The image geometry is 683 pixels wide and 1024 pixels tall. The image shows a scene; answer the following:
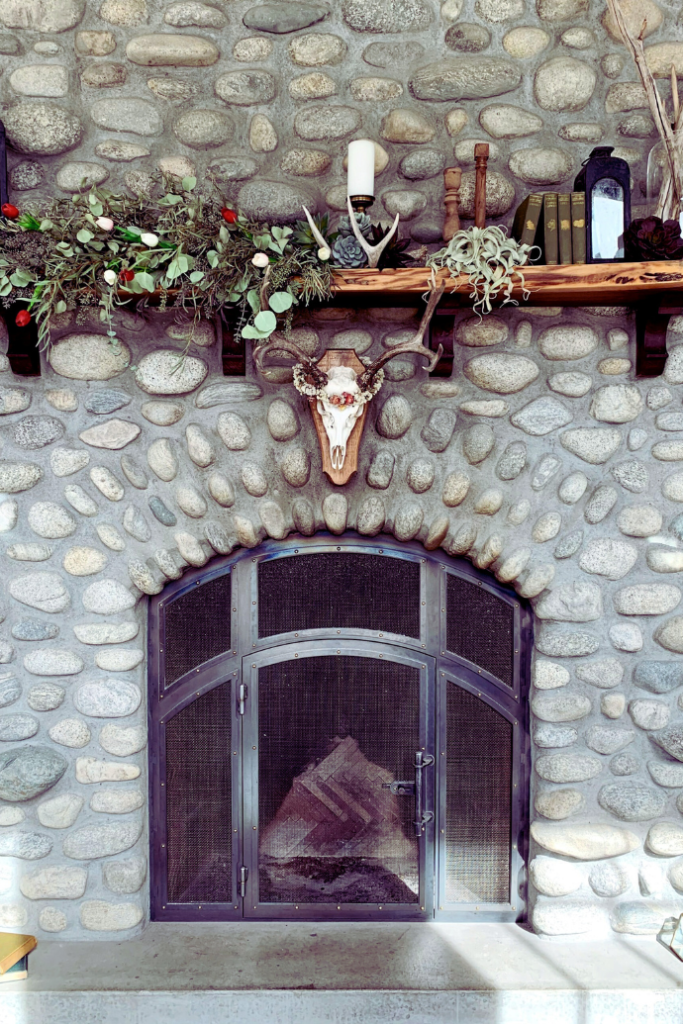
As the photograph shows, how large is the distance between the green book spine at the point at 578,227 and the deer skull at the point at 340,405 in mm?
837

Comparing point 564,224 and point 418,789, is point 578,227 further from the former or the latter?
point 418,789

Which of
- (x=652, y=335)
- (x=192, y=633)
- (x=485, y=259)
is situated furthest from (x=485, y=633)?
(x=485, y=259)

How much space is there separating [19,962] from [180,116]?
116 inches

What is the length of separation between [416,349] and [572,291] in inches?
21.6

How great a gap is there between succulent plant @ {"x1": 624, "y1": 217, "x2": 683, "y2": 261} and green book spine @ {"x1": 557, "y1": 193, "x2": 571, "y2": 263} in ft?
0.62

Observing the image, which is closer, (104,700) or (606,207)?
(606,207)

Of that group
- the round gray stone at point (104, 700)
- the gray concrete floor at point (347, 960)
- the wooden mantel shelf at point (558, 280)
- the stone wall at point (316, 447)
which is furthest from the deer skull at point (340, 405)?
the gray concrete floor at point (347, 960)

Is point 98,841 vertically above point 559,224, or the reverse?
point 559,224

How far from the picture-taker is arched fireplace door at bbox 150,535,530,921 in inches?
108

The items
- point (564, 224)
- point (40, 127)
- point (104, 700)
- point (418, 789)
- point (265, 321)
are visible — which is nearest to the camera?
point (265, 321)

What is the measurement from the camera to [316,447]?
2598 millimetres

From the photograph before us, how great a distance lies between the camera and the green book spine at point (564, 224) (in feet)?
7.83

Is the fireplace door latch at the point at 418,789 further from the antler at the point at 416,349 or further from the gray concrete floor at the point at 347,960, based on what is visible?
the antler at the point at 416,349

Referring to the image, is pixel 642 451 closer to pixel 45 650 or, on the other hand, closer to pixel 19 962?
pixel 45 650
